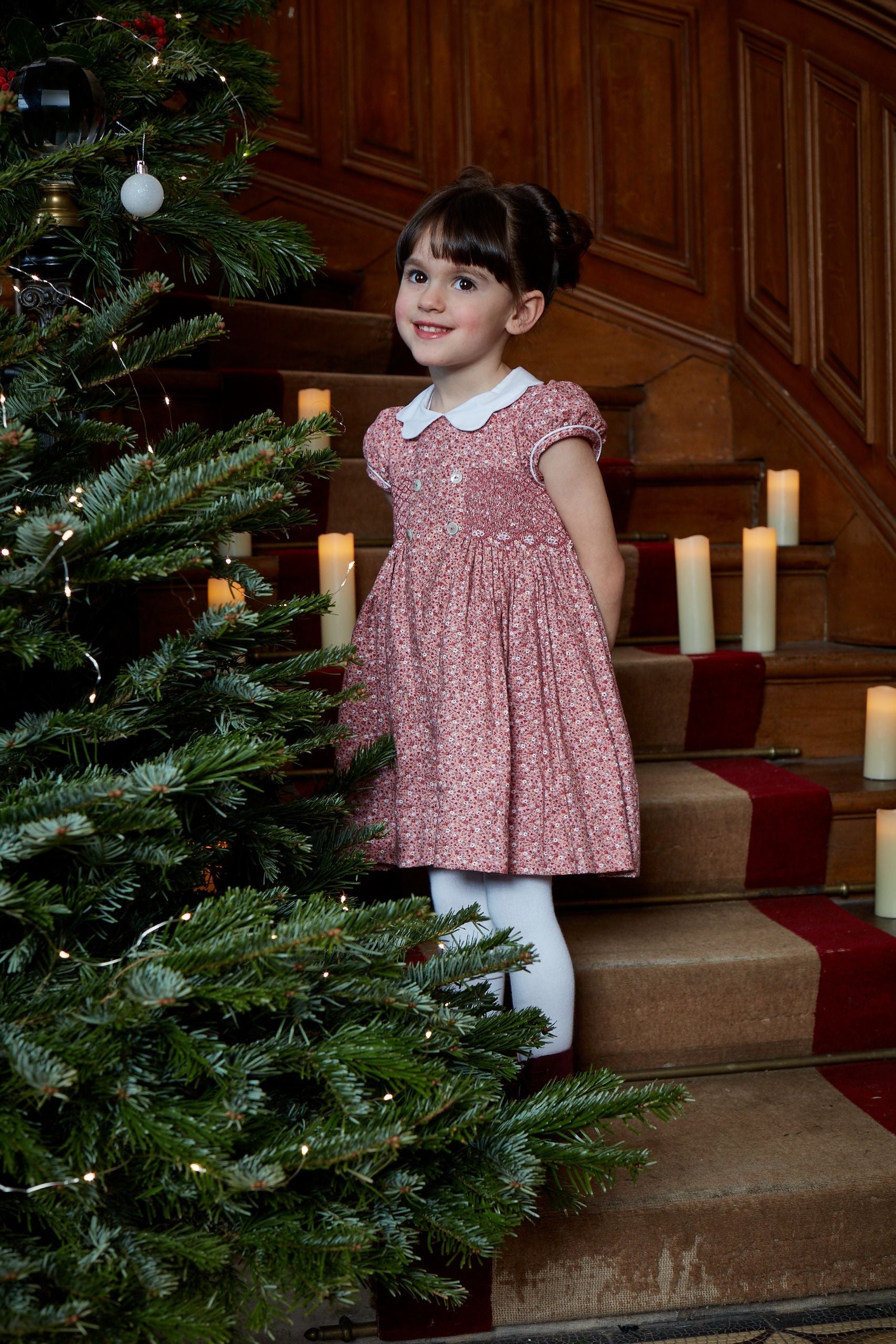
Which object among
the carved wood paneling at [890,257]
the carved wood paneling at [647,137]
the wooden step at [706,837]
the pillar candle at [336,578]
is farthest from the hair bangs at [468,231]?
the carved wood paneling at [647,137]

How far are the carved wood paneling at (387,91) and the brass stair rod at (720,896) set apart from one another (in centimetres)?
230

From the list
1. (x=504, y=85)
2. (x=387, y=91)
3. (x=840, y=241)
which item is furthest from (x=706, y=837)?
(x=387, y=91)

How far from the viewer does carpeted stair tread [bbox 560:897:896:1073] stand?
6.00 feet

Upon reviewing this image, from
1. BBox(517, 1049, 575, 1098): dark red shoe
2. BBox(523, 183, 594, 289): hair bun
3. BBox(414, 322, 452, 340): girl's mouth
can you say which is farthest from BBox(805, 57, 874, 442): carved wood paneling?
BBox(517, 1049, 575, 1098): dark red shoe

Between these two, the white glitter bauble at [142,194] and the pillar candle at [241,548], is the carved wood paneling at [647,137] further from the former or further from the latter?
the white glitter bauble at [142,194]

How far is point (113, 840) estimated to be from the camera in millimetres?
1008

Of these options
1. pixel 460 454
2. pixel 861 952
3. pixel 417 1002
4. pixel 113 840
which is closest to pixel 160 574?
pixel 113 840

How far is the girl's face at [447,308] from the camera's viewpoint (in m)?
1.59

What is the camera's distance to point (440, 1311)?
1457 mm

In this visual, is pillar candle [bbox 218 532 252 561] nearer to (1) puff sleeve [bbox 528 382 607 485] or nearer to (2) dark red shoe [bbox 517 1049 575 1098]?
(1) puff sleeve [bbox 528 382 607 485]

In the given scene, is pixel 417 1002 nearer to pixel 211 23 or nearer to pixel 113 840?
pixel 113 840

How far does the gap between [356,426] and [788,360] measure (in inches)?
40.3

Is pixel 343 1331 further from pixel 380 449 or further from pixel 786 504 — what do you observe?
pixel 786 504

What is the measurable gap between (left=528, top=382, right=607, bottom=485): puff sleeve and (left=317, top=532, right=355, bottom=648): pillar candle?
590mm
